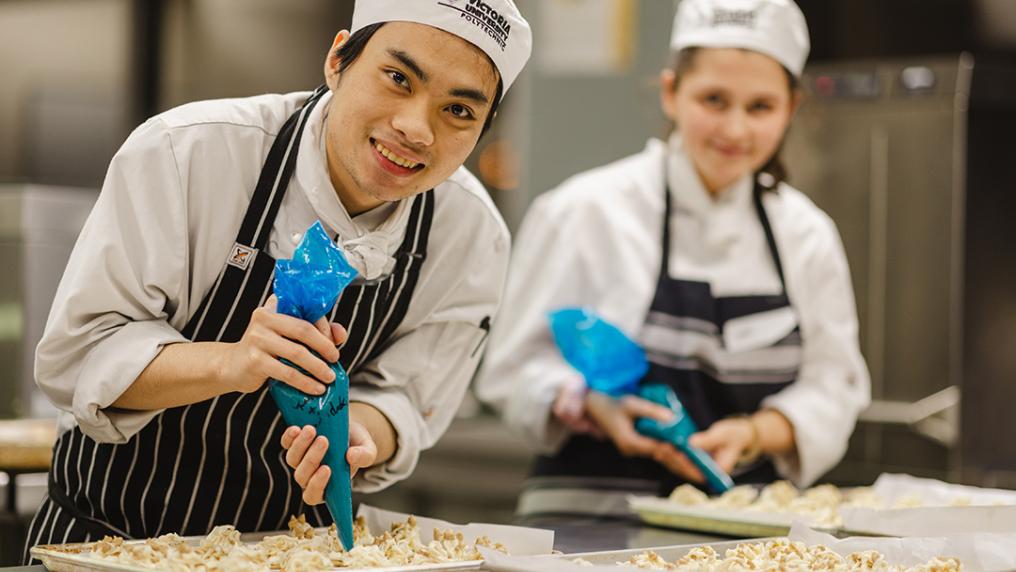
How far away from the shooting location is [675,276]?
93.8 inches

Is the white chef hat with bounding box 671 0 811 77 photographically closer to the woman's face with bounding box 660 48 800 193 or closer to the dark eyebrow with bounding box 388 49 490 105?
the woman's face with bounding box 660 48 800 193

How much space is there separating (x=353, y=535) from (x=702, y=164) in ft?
3.89

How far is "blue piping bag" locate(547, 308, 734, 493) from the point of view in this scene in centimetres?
214

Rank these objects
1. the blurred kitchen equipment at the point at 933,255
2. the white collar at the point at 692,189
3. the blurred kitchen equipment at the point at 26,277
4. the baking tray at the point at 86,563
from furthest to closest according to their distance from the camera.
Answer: the blurred kitchen equipment at the point at 933,255 < the blurred kitchen equipment at the point at 26,277 < the white collar at the point at 692,189 < the baking tray at the point at 86,563

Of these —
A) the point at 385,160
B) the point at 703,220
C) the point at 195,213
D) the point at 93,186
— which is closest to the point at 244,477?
the point at 195,213

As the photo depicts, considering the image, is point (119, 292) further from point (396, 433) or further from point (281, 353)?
point (396, 433)

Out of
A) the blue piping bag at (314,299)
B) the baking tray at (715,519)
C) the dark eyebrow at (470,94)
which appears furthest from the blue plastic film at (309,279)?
the baking tray at (715,519)

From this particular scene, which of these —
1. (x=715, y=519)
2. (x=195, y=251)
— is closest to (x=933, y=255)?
(x=715, y=519)

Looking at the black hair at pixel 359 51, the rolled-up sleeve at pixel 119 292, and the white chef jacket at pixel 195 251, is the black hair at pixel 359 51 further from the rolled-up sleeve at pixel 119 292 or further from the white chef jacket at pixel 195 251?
the rolled-up sleeve at pixel 119 292

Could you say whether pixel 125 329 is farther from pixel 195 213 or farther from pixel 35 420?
pixel 35 420

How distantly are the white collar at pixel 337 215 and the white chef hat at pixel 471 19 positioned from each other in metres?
0.14

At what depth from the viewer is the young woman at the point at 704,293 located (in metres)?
2.27

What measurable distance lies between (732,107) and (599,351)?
52cm

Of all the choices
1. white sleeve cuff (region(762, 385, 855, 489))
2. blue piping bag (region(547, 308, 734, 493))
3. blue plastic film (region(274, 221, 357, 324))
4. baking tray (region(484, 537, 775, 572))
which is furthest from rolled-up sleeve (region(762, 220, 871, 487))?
blue plastic film (region(274, 221, 357, 324))
